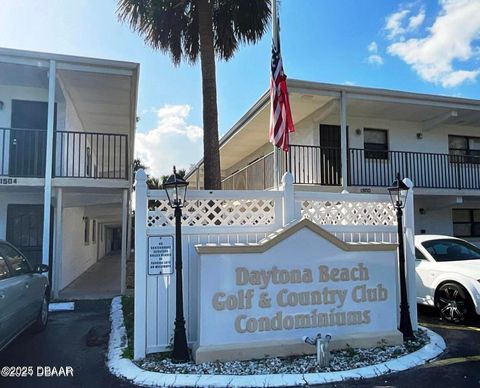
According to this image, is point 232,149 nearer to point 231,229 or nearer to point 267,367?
point 231,229

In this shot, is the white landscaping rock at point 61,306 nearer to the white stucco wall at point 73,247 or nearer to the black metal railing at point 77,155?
the white stucco wall at point 73,247

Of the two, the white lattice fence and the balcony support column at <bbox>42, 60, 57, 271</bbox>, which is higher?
the balcony support column at <bbox>42, 60, 57, 271</bbox>

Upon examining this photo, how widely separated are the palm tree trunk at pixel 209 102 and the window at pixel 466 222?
1061cm

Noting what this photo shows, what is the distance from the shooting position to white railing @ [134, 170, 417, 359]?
216 inches

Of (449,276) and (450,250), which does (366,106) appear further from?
(449,276)

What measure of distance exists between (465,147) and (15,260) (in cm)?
1487

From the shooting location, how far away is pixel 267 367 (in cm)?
502

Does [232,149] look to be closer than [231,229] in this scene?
No

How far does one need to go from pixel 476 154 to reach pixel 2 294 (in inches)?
612

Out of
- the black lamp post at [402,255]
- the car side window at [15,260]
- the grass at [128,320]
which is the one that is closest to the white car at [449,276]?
A: the black lamp post at [402,255]

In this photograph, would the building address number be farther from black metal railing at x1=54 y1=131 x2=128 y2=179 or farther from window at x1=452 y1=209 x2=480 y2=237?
window at x1=452 y1=209 x2=480 y2=237

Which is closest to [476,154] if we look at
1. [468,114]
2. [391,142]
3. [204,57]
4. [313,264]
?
[468,114]

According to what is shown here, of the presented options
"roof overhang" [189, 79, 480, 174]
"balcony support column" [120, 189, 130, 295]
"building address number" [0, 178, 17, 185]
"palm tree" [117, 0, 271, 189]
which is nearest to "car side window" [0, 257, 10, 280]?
"palm tree" [117, 0, 271, 189]

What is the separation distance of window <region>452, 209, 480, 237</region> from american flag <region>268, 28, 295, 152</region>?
9.81 metres
